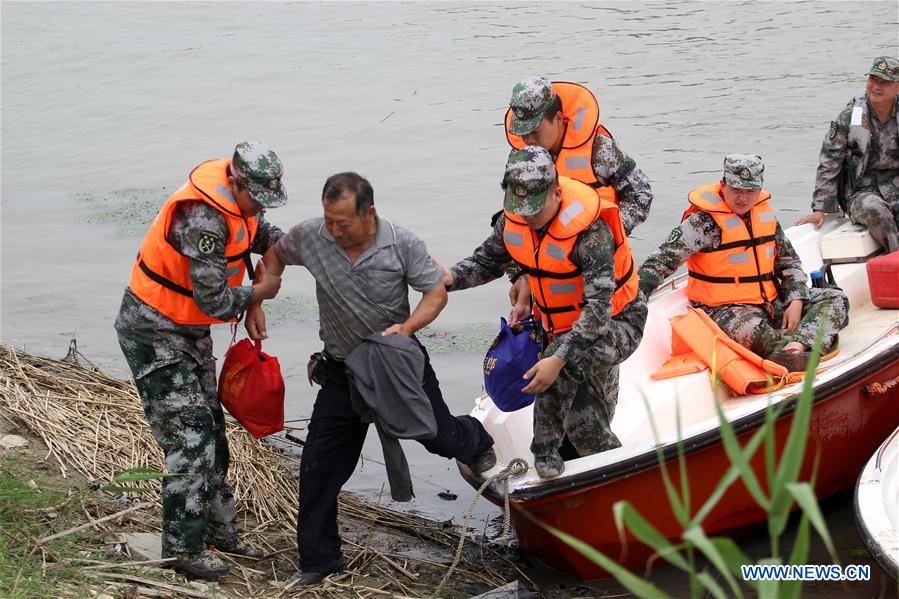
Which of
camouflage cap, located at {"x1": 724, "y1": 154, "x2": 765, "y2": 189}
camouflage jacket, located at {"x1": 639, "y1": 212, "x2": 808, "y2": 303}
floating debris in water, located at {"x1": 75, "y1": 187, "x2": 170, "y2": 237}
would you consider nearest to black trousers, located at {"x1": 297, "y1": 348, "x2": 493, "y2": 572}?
camouflage jacket, located at {"x1": 639, "y1": 212, "x2": 808, "y2": 303}

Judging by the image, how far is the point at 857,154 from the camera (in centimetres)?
749

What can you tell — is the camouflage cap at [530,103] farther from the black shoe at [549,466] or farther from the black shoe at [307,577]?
the black shoe at [307,577]

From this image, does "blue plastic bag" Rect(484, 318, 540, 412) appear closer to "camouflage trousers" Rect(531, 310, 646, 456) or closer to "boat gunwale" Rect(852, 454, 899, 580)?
"camouflage trousers" Rect(531, 310, 646, 456)

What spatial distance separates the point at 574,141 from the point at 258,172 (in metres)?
1.90

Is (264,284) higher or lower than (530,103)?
lower

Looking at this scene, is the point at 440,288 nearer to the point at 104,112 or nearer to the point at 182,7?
the point at 104,112

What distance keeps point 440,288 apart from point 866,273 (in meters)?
3.60

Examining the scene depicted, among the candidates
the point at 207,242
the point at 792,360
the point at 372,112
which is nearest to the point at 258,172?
the point at 207,242

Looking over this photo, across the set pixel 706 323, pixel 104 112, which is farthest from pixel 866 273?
pixel 104 112

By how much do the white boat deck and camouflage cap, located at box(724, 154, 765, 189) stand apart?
39.0 inches

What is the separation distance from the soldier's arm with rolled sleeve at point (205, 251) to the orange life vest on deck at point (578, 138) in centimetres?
178

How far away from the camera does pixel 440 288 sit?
4.66m

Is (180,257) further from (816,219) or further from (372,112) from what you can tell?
(372,112)

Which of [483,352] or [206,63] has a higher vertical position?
[206,63]
